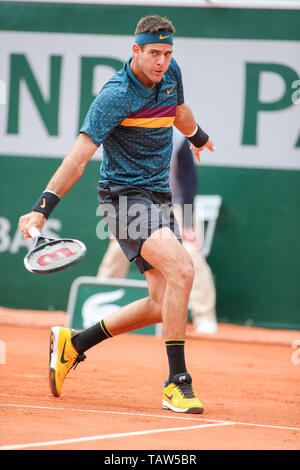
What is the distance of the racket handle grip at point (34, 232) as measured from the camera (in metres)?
3.85

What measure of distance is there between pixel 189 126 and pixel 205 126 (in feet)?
12.9

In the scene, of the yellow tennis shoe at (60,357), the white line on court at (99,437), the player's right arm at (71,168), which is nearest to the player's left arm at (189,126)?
the player's right arm at (71,168)

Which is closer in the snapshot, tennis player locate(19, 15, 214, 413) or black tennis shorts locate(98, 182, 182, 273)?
tennis player locate(19, 15, 214, 413)

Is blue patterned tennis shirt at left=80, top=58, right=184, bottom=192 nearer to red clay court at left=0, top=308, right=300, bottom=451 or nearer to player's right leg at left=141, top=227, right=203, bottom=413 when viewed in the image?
player's right leg at left=141, top=227, right=203, bottom=413

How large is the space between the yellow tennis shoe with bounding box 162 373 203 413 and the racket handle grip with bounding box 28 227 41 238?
1.10m

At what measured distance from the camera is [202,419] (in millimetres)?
4156

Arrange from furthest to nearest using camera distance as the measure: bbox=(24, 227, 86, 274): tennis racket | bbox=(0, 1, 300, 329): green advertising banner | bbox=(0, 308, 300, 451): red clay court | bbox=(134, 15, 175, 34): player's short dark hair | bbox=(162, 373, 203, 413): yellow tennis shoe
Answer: bbox=(0, 1, 300, 329): green advertising banner, bbox=(134, 15, 175, 34): player's short dark hair, bbox=(162, 373, 203, 413): yellow tennis shoe, bbox=(24, 227, 86, 274): tennis racket, bbox=(0, 308, 300, 451): red clay court

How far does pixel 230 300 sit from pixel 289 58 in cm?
255

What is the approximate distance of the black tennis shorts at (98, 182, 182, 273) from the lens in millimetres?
4441

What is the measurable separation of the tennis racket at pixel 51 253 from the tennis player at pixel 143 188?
271 millimetres

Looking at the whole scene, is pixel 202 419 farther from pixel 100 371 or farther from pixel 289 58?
pixel 289 58

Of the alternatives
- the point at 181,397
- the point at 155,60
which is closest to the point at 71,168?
the point at 155,60

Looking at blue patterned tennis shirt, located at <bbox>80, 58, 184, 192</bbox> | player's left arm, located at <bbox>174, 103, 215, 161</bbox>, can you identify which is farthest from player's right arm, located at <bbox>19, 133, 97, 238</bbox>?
player's left arm, located at <bbox>174, 103, 215, 161</bbox>

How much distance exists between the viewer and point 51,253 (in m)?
3.87
